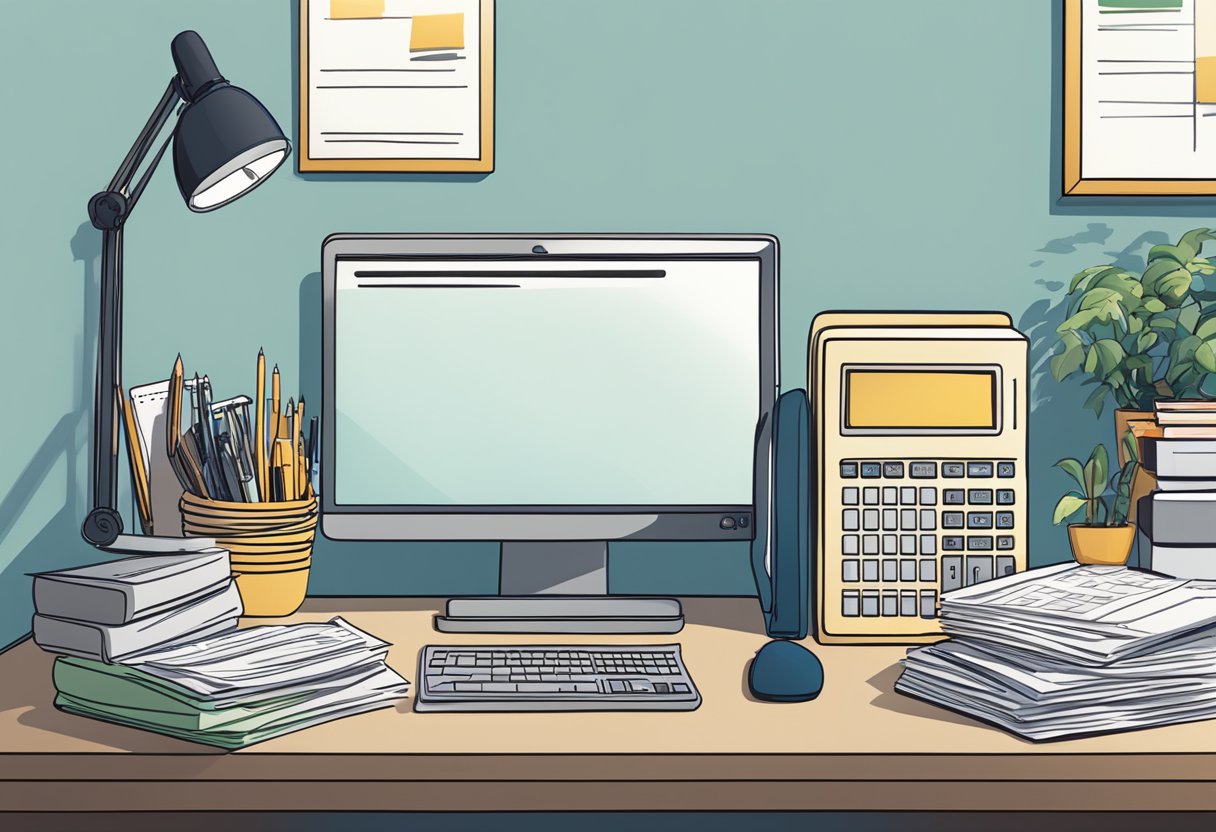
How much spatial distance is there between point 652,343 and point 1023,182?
2.07 feet

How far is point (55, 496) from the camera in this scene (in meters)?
1.43

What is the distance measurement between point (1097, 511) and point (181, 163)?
4.16 ft

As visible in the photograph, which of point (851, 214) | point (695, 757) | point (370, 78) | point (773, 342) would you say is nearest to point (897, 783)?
point (695, 757)

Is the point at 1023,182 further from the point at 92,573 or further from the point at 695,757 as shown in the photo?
the point at 92,573

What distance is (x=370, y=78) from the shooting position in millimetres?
1401

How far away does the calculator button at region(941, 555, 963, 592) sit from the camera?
3.76 feet

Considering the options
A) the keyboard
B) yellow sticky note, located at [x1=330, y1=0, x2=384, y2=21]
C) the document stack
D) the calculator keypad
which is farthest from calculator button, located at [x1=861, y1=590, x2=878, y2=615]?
yellow sticky note, located at [x1=330, y1=0, x2=384, y2=21]

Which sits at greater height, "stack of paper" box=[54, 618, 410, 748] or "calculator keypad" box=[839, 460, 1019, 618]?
"calculator keypad" box=[839, 460, 1019, 618]

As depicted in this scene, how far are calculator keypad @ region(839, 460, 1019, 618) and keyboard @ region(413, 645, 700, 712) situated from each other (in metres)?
0.25

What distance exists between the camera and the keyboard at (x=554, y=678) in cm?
92

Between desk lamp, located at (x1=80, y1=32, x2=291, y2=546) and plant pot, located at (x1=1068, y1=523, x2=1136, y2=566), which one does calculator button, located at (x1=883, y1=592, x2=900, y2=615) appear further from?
desk lamp, located at (x1=80, y1=32, x2=291, y2=546)

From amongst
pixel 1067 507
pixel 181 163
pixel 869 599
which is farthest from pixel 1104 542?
pixel 181 163

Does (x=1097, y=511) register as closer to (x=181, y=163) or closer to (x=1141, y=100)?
(x=1141, y=100)

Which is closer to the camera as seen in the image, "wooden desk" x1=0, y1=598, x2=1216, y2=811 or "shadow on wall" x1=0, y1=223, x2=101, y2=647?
"wooden desk" x1=0, y1=598, x2=1216, y2=811
